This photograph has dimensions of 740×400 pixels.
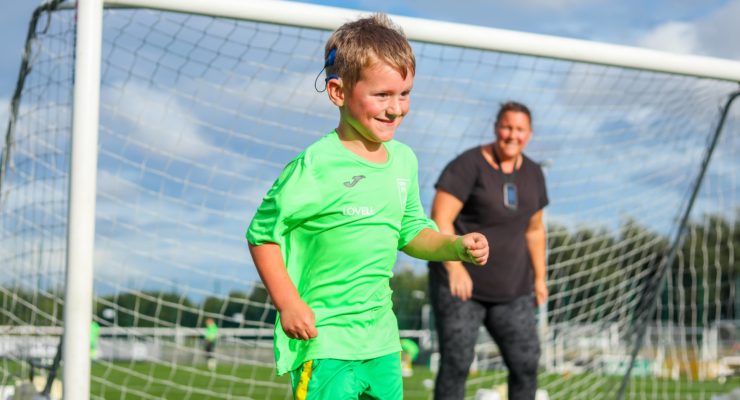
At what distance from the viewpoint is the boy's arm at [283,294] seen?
2438mm

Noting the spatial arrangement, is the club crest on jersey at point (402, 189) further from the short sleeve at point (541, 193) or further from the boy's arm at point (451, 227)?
the short sleeve at point (541, 193)

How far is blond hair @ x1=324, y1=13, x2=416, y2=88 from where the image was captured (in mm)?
2645

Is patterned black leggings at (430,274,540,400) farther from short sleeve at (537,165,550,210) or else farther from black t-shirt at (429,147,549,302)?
short sleeve at (537,165,550,210)

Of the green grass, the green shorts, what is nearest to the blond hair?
the green shorts

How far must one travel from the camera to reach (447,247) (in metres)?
2.76

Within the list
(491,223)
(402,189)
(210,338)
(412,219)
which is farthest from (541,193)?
(210,338)

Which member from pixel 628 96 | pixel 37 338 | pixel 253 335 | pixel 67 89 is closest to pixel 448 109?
pixel 628 96

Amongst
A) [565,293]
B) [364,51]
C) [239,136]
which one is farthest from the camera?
[565,293]

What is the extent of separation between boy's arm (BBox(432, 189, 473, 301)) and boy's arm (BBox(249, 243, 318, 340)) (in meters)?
1.93

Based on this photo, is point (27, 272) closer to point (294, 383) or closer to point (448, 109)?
point (448, 109)

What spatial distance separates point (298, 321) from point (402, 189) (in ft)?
1.92

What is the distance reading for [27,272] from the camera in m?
5.25

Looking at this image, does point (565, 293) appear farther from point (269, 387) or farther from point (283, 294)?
point (283, 294)

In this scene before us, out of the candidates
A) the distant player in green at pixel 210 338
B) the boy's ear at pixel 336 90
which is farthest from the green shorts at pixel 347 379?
the distant player in green at pixel 210 338
